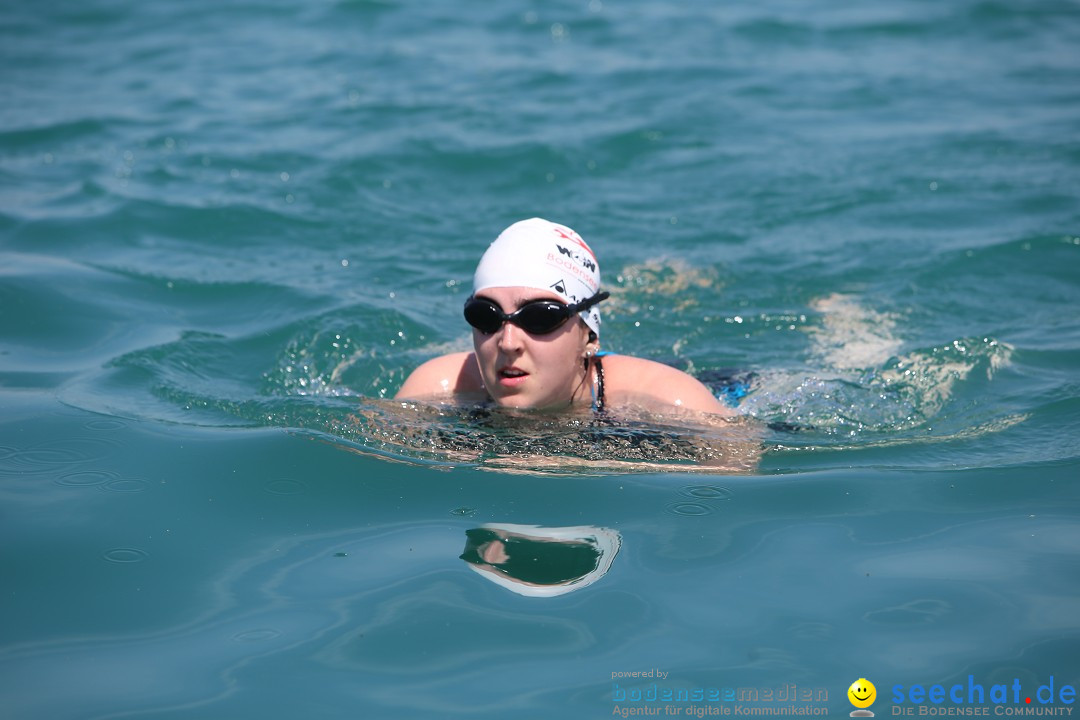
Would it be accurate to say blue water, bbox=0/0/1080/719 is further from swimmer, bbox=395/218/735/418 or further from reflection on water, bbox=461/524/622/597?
swimmer, bbox=395/218/735/418

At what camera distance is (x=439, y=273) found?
8.77 metres

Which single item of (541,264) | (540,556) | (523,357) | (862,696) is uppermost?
(541,264)

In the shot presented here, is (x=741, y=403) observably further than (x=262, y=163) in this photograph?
No

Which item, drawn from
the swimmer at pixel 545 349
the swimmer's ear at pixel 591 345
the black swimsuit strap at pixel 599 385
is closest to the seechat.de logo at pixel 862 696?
the swimmer at pixel 545 349

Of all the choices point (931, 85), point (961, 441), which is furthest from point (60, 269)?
point (931, 85)

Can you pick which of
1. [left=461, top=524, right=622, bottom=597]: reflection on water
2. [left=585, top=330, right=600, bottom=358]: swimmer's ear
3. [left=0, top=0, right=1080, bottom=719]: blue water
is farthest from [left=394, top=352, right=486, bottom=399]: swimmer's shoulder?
[left=461, top=524, right=622, bottom=597]: reflection on water

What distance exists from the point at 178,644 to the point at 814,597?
2229mm

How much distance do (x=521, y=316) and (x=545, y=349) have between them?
0.71ft

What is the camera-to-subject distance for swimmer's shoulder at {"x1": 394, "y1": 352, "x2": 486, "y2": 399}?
239 inches

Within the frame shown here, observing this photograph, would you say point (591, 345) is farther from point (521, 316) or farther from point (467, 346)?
point (467, 346)

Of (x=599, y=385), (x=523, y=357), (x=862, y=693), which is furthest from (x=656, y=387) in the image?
(x=862, y=693)

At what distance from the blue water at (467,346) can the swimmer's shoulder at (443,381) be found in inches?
15.5

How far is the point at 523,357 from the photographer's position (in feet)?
17.8

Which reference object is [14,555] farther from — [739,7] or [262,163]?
[739,7]
